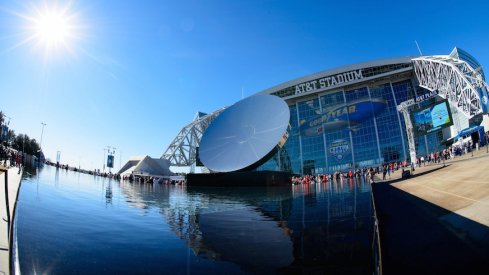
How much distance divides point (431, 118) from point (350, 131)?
33537 mm

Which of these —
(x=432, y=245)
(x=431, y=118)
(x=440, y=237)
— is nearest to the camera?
(x=432, y=245)

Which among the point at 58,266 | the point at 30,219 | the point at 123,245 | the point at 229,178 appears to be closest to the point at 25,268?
the point at 58,266

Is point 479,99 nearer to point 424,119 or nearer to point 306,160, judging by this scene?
point 424,119

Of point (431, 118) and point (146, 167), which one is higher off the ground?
point (431, 118)

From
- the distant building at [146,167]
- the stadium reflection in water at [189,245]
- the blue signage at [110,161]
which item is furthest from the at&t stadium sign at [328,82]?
the stadium reflection in water at [189,245]

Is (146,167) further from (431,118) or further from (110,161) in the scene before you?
(431,118)

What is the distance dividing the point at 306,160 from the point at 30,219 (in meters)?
82.9

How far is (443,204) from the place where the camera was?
29.3 ft

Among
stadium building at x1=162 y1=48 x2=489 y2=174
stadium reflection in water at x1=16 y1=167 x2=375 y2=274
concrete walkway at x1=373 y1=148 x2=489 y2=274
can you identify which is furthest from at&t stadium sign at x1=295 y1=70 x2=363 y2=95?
stadium reflection in water at x1=16 y1=167 x2=375 y2=274

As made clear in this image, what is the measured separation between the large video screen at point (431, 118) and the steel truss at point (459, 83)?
332 centimetres

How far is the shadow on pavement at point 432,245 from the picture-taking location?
4.07 meters

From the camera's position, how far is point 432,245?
514cm

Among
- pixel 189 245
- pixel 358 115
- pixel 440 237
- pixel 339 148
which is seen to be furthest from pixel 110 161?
pixel 440 237

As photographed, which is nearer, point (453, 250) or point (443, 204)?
point (453, 250)
